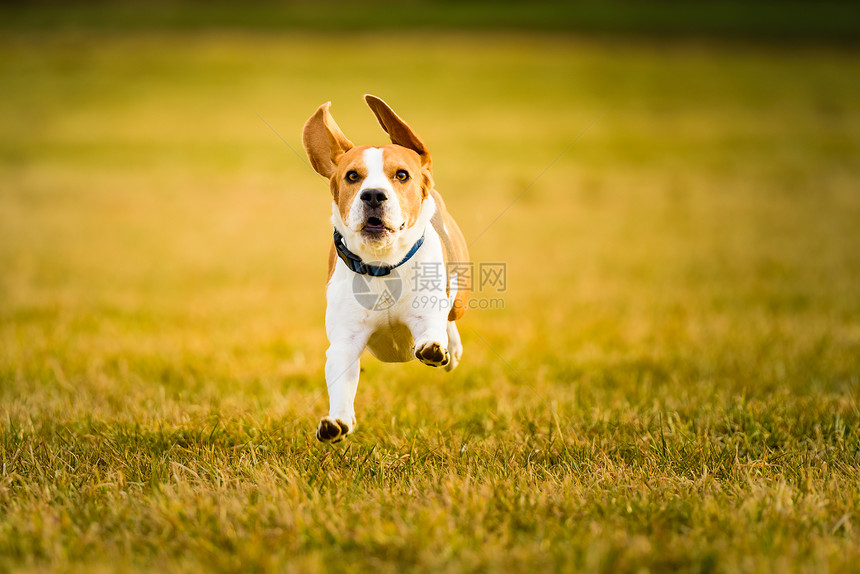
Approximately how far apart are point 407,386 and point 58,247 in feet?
31.1

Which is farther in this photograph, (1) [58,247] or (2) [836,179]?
(2) [836,179]

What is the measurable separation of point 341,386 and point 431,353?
419mm

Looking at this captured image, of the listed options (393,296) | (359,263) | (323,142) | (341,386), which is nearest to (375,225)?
(359,263)

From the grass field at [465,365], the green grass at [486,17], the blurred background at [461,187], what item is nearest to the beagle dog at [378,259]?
the grass field at [465,365]

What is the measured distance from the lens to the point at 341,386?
324 cm

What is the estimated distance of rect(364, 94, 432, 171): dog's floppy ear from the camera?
3326mm

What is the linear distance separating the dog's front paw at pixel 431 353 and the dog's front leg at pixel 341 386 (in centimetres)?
34

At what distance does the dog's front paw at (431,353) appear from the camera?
313 centimetres

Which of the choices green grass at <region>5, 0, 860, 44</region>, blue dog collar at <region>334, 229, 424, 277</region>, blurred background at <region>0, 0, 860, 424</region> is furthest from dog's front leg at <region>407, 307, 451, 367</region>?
green grass at <region>5, 0, 860, 44</region>

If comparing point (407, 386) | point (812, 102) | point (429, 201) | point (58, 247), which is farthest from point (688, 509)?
point (812, 102)

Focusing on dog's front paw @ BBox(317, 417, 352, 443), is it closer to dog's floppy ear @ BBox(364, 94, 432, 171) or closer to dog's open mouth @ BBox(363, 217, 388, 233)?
dog's open mouth @ BBox(363, 217, 388, 233)

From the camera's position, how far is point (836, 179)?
18422mm

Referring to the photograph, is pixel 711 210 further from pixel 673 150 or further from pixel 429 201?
pixel 429 201

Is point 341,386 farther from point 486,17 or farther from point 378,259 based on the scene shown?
point 486,17
